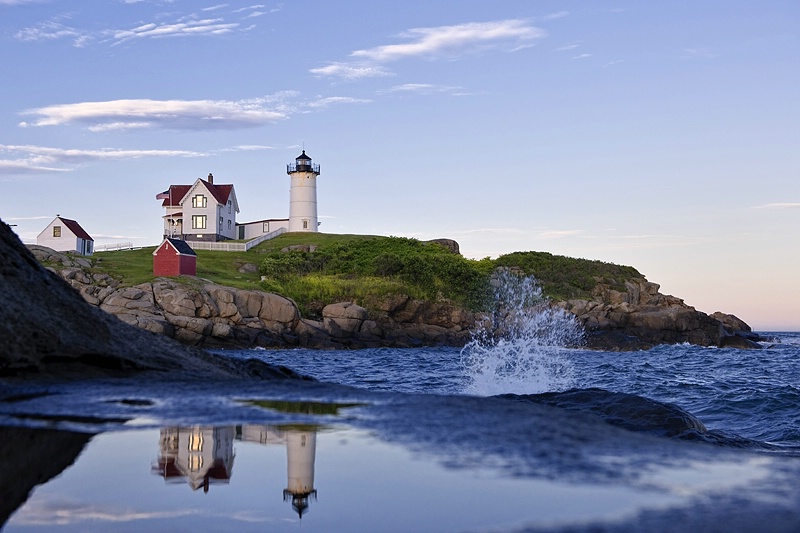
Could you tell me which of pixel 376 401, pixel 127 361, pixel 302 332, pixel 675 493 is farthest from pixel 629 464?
pixel 302 332

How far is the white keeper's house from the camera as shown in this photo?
88.9 m

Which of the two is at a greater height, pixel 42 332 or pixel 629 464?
pixel 42 332

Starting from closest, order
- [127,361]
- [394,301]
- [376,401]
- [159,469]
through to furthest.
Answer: [159,469] < [376,401] < [127,361] < [394,301]

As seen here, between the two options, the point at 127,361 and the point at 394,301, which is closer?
the point at 127,361

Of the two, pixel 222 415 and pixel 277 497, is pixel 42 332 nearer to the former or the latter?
pixel 222 415

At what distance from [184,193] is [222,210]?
4.62m

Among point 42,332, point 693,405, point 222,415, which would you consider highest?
point 42,332

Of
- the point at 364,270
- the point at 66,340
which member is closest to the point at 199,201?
the point at 364,270

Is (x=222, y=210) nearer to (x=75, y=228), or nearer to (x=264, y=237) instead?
(x=264, y=237)

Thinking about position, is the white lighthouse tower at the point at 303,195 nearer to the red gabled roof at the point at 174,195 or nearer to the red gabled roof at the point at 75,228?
the red gabled roof at the point at 174,195

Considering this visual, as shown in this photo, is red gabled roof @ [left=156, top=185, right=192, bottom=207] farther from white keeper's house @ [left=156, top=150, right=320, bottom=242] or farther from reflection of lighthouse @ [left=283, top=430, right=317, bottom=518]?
reflection of lighthouse @ [left=283, top=430, right=317, bottom=518]

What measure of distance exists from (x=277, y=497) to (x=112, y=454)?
1.44 m

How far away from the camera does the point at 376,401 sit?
705 cm

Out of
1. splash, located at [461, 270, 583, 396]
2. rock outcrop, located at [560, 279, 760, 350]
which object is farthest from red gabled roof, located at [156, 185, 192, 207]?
rock outcrop, located at [560, 279, 760, 350]
